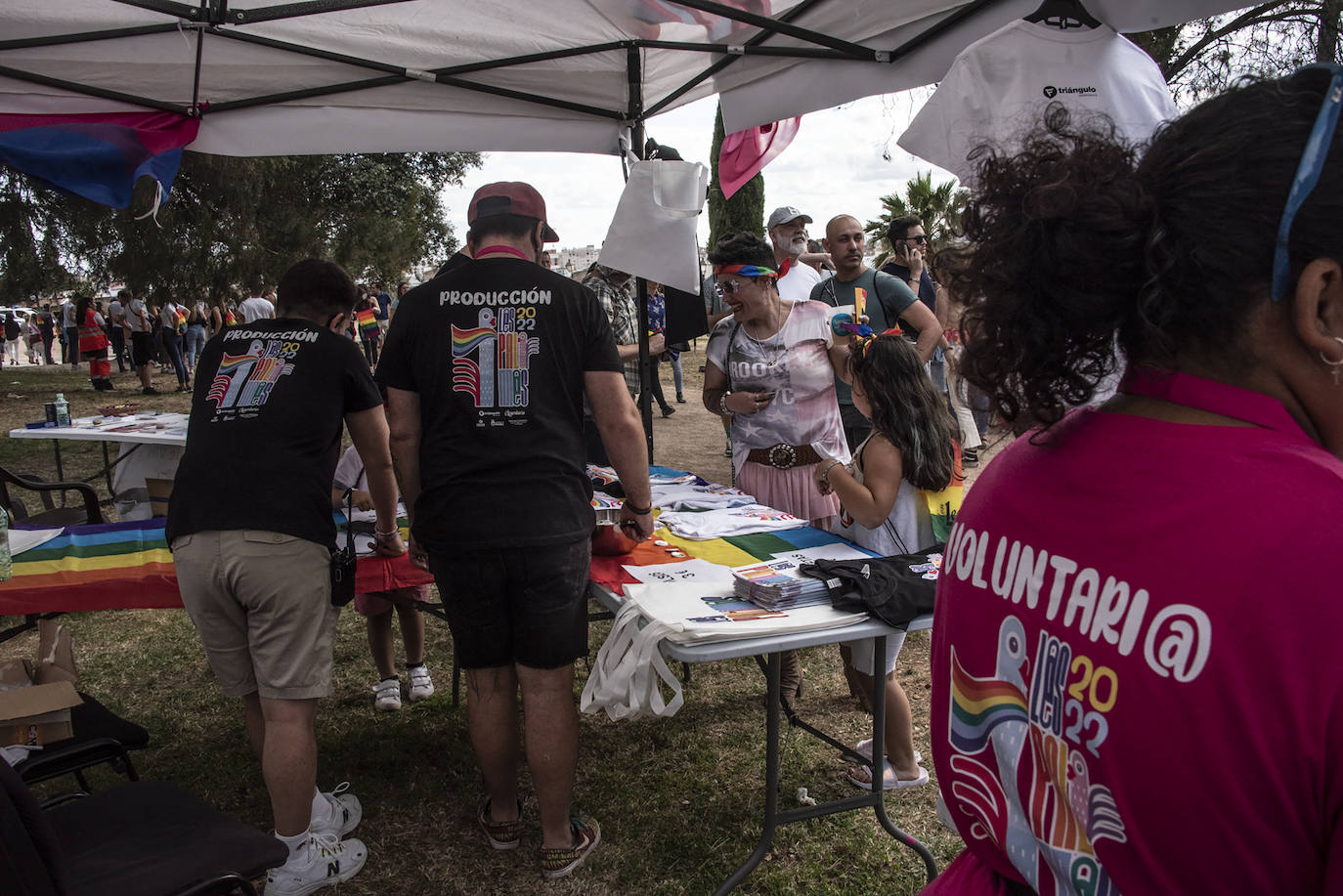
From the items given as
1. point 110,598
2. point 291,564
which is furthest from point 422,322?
point 110,598

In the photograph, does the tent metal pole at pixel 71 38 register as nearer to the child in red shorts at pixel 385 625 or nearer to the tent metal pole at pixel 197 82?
the tent metal pole at pixel 197 82

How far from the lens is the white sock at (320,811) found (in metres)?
2.70

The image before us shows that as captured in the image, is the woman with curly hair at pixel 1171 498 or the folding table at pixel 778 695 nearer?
the woman with curly hair at pixel 1171 498

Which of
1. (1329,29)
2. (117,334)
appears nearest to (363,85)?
(1329,29)

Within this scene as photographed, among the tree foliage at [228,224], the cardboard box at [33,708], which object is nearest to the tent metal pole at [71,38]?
the cardboard box at [33,708]

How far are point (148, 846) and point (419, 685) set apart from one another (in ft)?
6.14

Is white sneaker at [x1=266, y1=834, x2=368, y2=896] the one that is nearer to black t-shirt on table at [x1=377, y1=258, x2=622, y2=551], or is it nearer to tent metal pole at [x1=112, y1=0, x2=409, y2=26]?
black t-shirt on table at [x1=377, y1=258, x2=622, y2=551]

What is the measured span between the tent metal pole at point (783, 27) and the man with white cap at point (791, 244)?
1975 millimetres

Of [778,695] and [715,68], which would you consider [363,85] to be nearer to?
[715,68]

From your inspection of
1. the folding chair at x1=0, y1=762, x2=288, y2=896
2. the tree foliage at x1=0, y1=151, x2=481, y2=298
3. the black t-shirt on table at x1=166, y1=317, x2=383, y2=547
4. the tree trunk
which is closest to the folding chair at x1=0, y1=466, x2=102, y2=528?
the black t-shirt on table at x1=166, y1=317, x2=383, y2=547

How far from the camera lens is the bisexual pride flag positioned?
1653cm

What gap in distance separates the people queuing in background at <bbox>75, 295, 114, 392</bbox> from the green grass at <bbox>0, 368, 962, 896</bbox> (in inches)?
438

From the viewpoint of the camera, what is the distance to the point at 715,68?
147 inches

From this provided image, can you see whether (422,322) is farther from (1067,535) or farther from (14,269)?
(14,269)
